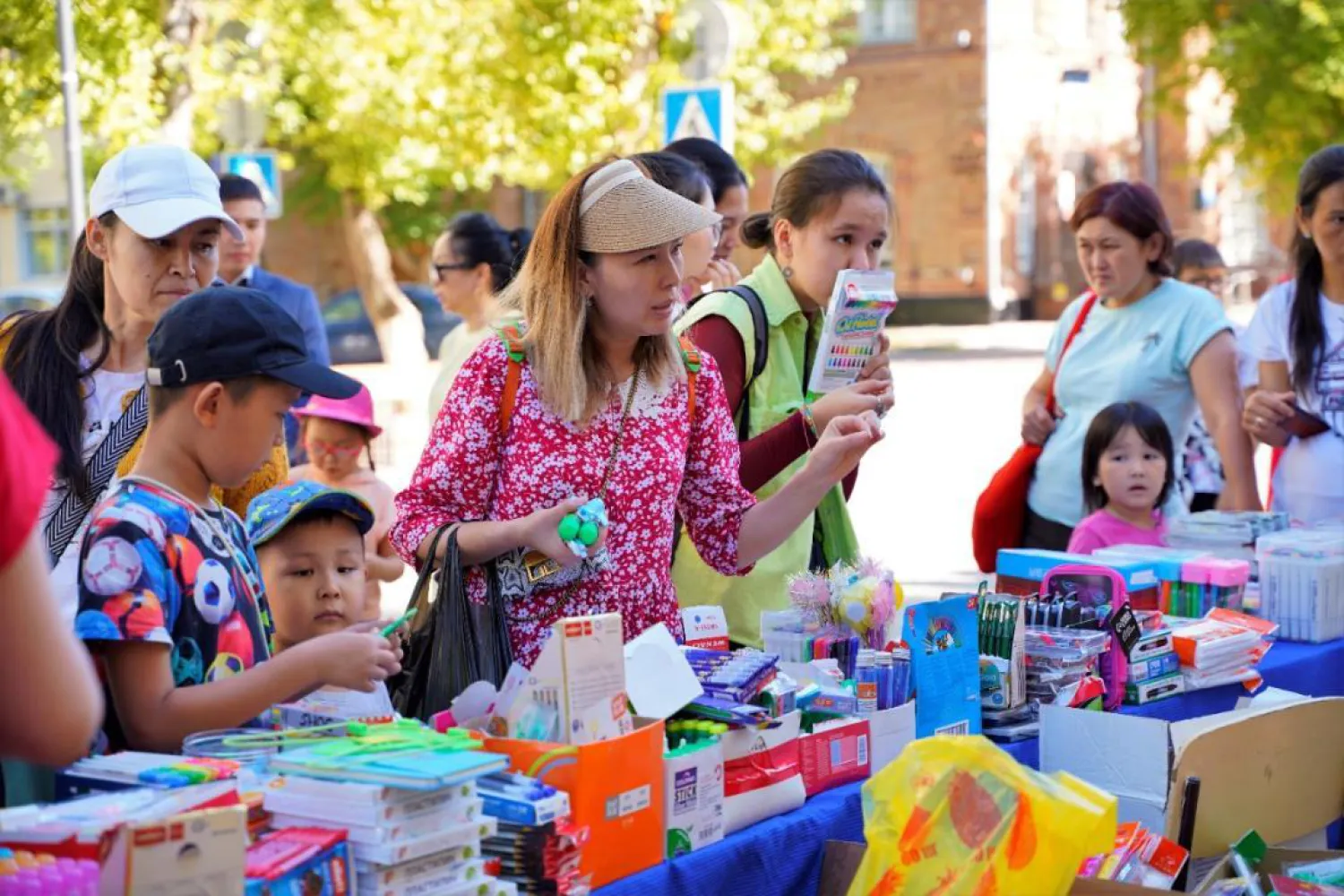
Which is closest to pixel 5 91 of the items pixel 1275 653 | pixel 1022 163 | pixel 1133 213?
pixel 1133 213

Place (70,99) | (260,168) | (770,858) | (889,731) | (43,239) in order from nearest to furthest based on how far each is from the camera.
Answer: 1. (770,858)
2. (889,731)
3. (70,99)
4. (260,168)
5. (43,239)

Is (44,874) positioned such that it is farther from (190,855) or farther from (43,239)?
(43,239)

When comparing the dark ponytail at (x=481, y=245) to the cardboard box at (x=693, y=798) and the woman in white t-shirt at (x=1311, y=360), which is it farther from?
the cardboard box at (x=693, y=798)

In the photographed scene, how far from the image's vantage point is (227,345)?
8.72 feet

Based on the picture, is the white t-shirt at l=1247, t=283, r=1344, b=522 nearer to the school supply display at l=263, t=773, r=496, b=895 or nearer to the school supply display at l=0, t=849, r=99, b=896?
the school supply display at l=263, t=773, r=496, b=895

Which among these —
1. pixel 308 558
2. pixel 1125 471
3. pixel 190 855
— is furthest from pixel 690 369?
pixel 1125 471

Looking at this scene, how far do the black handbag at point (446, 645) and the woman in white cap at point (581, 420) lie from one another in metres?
0.04

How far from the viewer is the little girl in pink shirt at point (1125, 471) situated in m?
5.16

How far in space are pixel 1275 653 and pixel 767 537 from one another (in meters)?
1.75

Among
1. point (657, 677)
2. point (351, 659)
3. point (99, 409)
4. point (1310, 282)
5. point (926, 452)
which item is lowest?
point (926, 452)

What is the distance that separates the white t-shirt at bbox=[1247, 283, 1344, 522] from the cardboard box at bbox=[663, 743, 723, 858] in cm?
319

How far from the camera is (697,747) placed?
285 centimetres

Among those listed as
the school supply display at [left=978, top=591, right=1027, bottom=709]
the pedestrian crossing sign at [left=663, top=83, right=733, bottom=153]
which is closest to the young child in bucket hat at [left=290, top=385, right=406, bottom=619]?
the school supply display at [left=978, top=591, right=1027, bottom=709]

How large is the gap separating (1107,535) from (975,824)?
2693mm
